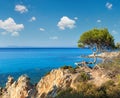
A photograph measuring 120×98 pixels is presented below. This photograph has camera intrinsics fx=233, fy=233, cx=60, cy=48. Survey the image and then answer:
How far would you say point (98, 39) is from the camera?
126 ft

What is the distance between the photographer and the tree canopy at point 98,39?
126 feet

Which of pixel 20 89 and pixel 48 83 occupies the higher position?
pixel 48 83

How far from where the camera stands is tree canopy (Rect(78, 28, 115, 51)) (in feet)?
126

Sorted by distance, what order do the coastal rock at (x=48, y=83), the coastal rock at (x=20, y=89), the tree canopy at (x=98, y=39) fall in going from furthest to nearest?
the tree canopy at (x=98, y=39) < the coastal rock at (x=20, y=89) < the coastal rock at (x=48, y=83)

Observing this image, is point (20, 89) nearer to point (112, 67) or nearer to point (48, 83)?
point (48, 83)

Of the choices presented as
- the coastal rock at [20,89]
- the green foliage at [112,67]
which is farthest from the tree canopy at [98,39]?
the coastal rock at [20,89]

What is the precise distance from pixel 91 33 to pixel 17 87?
48.7 feet

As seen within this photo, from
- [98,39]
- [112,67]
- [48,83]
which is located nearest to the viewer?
[48,83]

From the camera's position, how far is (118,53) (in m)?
44.7

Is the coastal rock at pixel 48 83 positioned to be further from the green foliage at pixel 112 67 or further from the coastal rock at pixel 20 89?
the green foliage at pixel 112 67

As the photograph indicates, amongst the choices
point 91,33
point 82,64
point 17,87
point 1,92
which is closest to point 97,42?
point 91,33

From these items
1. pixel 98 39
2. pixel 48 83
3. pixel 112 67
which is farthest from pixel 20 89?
pixel 98 39

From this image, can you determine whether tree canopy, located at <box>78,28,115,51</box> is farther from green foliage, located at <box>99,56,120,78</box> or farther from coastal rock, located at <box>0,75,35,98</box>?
coastal rock, located at <box>0,75,35,98</box>

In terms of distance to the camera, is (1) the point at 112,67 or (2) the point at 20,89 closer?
(2) the point at 20,89
